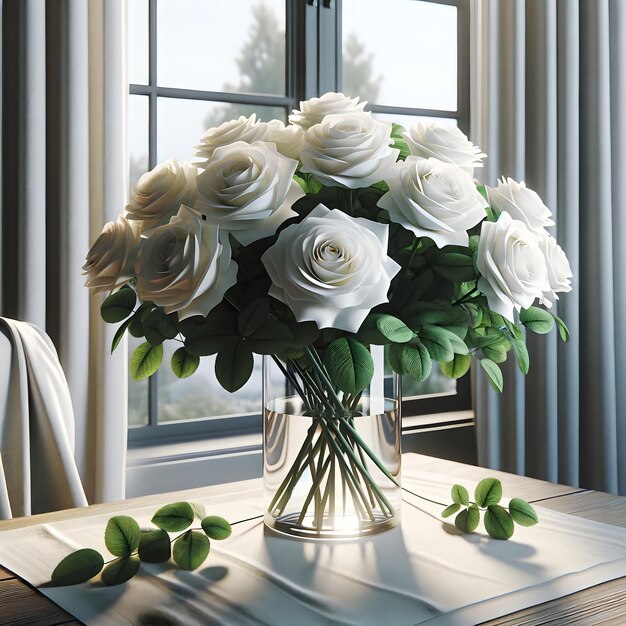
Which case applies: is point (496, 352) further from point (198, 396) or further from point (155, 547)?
point (198, 396)

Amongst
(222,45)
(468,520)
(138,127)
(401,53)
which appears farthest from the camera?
(401,53)

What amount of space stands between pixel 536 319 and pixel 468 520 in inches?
9.7

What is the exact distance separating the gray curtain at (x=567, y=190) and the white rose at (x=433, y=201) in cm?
170

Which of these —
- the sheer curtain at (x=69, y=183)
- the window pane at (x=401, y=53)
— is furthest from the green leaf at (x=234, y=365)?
the window pane at (x=401, y=53)

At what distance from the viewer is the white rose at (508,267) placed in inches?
31.4

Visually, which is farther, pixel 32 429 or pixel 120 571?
pixel 32 429

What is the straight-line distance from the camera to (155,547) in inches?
33.1

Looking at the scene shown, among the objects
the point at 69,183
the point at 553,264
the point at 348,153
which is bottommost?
the point at 553,264

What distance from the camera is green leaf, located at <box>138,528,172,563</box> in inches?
33.0

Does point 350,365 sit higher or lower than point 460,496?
higher

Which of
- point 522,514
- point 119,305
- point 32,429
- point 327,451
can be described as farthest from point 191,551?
point 32,429

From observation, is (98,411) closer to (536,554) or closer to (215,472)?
(215,472)

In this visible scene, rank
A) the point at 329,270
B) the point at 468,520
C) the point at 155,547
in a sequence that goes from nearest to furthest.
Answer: the point at 329,270 < the point at 155,547 < the point at 468,520

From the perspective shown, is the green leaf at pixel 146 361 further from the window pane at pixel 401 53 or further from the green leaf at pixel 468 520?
the window pane at pixel 401 53
